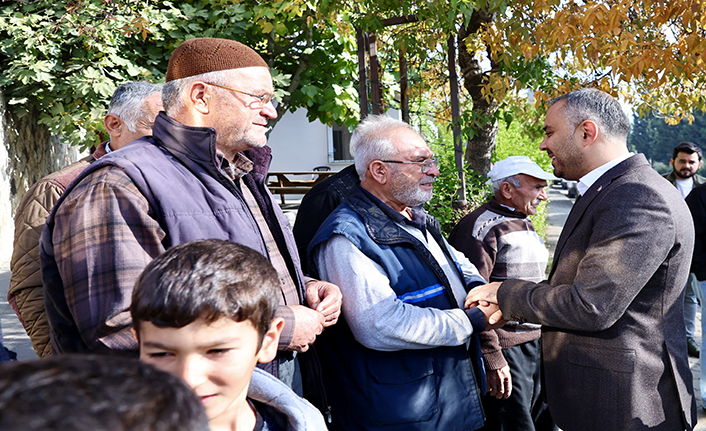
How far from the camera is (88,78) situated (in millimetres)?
Result: 7262

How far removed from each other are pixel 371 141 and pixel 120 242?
148 cm

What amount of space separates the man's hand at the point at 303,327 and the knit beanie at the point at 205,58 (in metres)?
0.92

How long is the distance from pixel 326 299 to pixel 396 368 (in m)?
0.45

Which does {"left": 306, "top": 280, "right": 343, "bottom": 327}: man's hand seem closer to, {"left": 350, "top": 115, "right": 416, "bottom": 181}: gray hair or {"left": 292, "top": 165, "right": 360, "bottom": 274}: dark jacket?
{"left": 350, "top": 115, "right": 416, "bottom": 181}: gray hair

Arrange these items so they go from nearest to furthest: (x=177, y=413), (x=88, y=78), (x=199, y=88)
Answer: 1. (x=177, y=413)
2. (x=199, y=88)
3. (x=88, y=78)

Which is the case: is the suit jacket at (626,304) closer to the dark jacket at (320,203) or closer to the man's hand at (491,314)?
the man's hand at (491,314)

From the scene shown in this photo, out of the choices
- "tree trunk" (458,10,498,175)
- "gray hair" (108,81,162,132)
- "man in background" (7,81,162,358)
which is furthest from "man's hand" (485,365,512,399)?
"tree trunk" (458,10,498,175)

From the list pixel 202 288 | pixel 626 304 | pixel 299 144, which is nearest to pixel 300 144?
pixel 299 144

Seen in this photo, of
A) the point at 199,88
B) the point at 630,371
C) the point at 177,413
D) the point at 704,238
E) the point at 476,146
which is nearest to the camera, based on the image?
the point at 177,413

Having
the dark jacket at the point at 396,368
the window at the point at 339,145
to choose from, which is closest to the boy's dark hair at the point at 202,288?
the dark jacket at the point at 396,368

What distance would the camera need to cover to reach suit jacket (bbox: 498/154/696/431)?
2.09 m

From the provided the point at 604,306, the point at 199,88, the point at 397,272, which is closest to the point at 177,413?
the point at 199,88

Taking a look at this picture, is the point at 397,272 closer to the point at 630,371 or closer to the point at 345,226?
the point at 345,226

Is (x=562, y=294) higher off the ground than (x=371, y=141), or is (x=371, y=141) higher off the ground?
(x=371, y=141)
